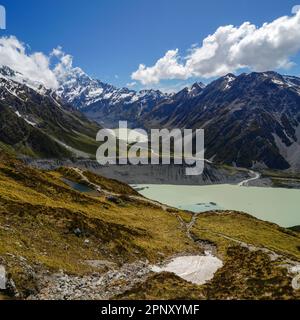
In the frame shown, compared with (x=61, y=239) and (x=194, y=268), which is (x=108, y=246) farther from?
(x=194, y=268)

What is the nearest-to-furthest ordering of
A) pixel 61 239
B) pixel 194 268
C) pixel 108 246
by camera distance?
Answer: pixel 61 239
pixel 108 246
pixel 194 268

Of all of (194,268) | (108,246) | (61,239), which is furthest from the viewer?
(194,268)

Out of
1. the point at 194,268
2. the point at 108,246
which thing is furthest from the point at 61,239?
the point at 194,268

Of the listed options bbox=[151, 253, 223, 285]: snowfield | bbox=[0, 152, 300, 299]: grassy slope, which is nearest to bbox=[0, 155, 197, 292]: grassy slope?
bbox=[0, 152, 300, 299]: grassy slope

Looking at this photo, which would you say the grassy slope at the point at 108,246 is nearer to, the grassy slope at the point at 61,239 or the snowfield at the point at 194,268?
the grassy slope at the point at 61,239

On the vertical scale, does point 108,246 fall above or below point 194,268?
above

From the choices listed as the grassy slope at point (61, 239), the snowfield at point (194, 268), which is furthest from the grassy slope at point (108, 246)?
the snowfield at point (194, 268)

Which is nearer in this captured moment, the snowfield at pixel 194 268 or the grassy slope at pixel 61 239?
the grassy slope at pixel 61 239

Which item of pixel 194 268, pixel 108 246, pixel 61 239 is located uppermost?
pixel 61 239

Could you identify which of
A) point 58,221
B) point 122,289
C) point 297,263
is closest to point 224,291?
point 122,289

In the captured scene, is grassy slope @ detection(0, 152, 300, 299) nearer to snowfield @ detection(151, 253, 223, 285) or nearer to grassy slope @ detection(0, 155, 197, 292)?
grassy slope @ detection(0, 155, 197, 292)

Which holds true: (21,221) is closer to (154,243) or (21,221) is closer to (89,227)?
(89,227)
